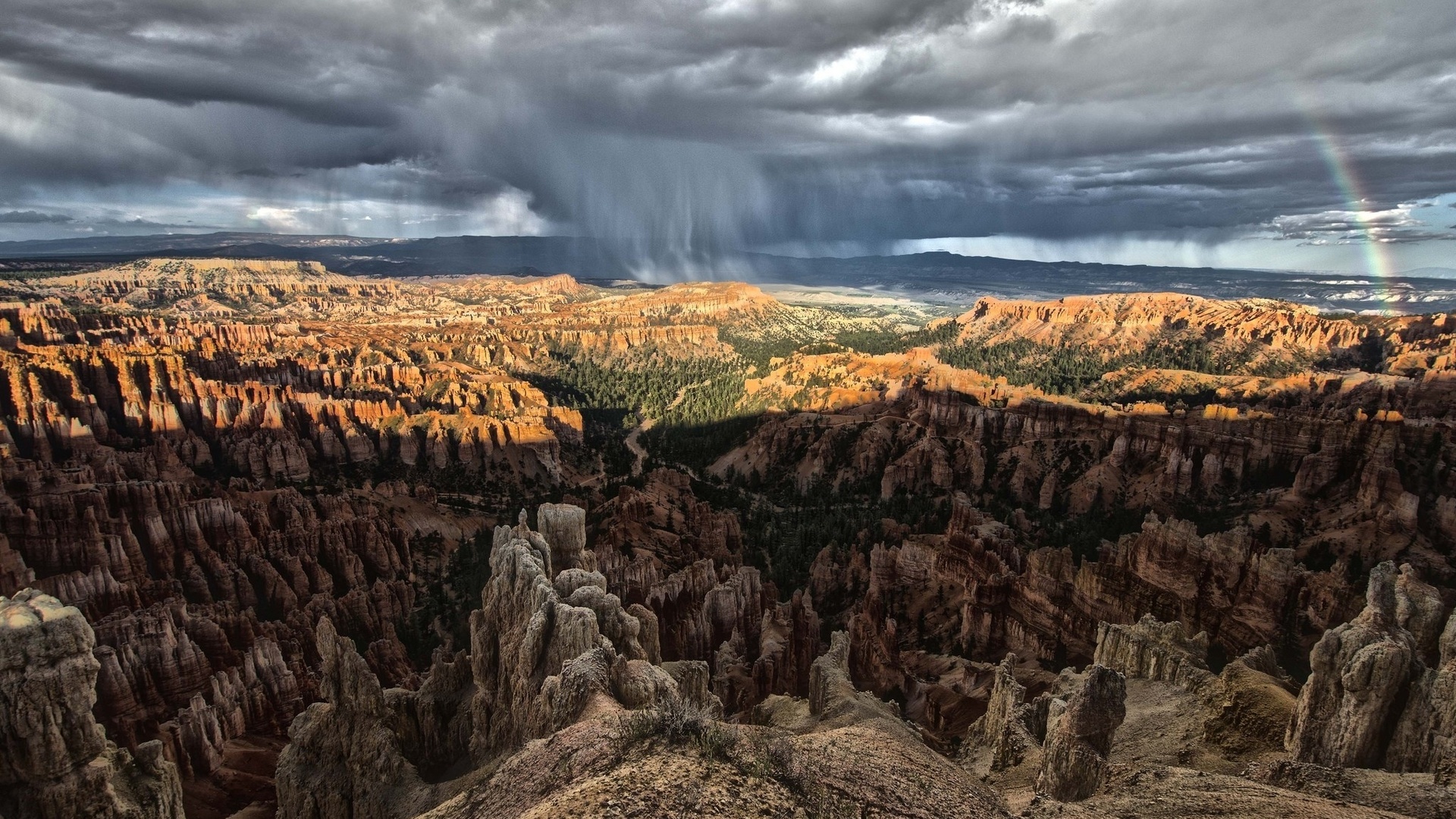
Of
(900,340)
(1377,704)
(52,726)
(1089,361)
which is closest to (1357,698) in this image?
(1377,704)

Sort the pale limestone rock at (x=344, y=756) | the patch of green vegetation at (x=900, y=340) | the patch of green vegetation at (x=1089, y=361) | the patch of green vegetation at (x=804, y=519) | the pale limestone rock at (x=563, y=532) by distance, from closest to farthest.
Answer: the pale limestone rock at (x=344, y=756) → the pale limestone rock at (x=563, y=532) → the patch of green vegetation at (x=804, y=519) → the patch of green vegetation at (x=1089, y=361) → the patch of green vegetation at (x=900, y=340)

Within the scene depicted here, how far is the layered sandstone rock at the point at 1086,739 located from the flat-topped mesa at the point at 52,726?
1509 centimetres

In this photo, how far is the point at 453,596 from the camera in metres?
37.6

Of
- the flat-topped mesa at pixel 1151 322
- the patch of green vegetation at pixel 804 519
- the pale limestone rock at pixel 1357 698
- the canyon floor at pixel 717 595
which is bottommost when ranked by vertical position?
the patch of green vegetation at pixel 804 519

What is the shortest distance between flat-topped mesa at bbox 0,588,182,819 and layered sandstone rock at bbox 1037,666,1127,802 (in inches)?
594

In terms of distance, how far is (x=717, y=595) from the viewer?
2917 cm

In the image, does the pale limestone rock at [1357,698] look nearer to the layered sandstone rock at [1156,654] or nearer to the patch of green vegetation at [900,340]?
the layered sandstone rock at [1156,654]

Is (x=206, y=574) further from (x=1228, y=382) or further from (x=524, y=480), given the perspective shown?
(x=1228, y=382)

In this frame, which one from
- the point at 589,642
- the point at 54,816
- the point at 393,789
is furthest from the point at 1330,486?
the point at 54,816

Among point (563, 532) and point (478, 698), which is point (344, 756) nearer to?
point (478, 698)

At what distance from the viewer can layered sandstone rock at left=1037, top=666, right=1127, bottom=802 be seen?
11.4 m

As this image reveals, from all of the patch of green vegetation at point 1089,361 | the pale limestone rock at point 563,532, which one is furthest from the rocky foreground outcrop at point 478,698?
the patch of green vegetation at point 1089,361

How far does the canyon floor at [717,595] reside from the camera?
36.0 feet

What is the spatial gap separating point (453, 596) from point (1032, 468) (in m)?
45.9
